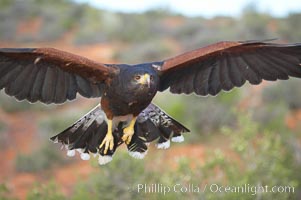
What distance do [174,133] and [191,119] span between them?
23.7ft

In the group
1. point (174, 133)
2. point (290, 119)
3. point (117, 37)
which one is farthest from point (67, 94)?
point (117, 37)

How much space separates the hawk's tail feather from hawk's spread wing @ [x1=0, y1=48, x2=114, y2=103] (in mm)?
447

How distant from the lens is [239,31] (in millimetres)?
23094

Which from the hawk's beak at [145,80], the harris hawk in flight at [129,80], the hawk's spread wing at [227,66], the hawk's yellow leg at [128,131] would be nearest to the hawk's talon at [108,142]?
the harris hawk in flight at [129,80]

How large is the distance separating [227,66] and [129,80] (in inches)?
61.3

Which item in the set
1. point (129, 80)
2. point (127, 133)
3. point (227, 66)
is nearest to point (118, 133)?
point (127, 133)

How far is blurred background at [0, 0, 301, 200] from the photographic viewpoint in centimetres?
819

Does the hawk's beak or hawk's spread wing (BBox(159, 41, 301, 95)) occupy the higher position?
hawk's spread wing (BBox(159, 41, 301, 95))

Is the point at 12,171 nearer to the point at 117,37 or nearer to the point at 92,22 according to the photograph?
the point at 117,37

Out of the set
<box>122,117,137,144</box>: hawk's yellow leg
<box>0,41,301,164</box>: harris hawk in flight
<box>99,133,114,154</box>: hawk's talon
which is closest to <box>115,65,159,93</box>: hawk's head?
<box>0,41,301,164</box>: harris hawk in flight

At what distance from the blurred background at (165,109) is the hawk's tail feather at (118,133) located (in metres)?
0.79

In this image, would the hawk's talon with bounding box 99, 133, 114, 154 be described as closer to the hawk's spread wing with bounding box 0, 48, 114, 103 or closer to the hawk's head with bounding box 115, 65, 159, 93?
the hawk's spread wing with bounding box 0, 48, 114, 103

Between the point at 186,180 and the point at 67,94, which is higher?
the point at 67,94

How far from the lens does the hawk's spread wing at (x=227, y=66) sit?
6473mm
